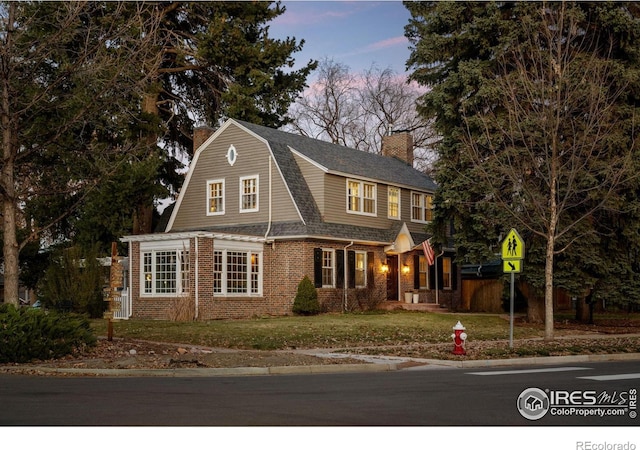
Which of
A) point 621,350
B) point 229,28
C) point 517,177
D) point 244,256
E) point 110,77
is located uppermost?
point 229,28

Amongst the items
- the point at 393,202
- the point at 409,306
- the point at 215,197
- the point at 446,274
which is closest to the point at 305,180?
the point at 215,197

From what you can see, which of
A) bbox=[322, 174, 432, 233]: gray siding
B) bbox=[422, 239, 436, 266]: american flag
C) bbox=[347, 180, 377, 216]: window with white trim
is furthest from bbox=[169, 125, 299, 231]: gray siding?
bbox=[422, 239, 436, 266]: american flag

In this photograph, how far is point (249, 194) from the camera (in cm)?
3416

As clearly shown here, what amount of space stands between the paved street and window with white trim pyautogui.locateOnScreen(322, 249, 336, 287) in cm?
1838

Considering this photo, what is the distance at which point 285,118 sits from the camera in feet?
142

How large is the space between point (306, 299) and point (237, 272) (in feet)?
9.58

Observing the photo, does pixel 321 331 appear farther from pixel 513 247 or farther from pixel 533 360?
pixel 533 360

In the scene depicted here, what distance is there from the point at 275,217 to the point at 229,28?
11.1 metres

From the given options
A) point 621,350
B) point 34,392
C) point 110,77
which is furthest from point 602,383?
point 110,77

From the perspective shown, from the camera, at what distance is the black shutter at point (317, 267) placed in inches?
1277

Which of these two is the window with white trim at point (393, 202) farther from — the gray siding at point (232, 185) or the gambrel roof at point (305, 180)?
the gray siding at point (232, 185)

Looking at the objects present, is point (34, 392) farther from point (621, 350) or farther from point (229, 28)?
point (229, 28)

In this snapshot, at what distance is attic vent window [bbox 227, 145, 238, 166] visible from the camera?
34531 mm

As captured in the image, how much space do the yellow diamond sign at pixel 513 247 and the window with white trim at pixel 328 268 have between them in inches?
573
